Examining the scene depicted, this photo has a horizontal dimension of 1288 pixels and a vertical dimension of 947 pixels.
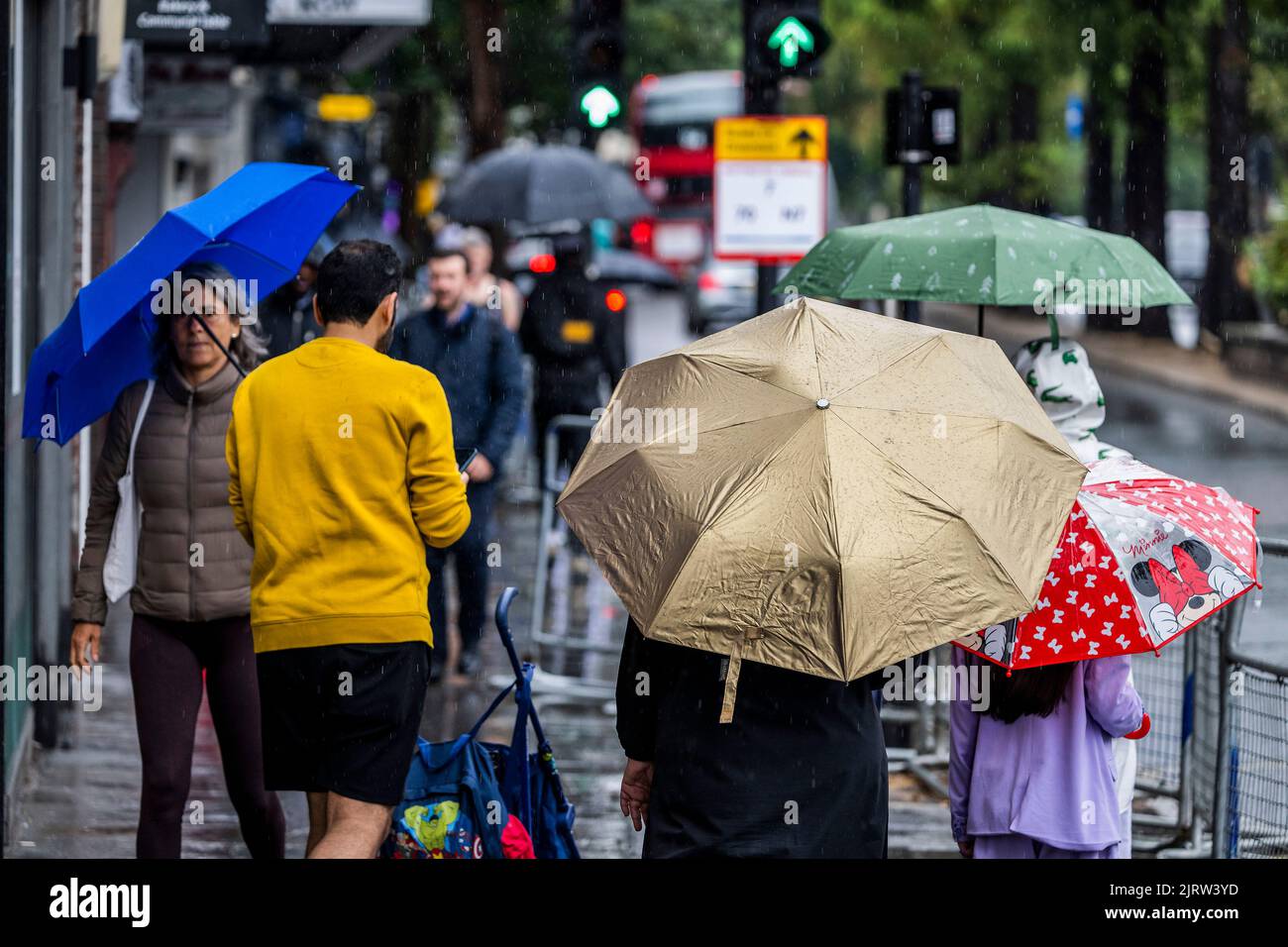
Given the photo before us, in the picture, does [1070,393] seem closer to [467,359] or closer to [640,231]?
[467,359]

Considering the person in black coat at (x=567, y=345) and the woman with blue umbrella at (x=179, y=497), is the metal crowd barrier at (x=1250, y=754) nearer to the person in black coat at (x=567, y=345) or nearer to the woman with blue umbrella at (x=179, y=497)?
the woman with blue umbrella at (x=179, y=497)

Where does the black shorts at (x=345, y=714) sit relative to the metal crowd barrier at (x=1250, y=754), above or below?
above

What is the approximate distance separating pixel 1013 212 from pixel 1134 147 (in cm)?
2700

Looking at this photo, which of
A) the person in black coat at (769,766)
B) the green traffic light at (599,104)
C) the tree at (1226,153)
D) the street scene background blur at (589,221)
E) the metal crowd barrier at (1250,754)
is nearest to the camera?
the person in black coat at (769,766)

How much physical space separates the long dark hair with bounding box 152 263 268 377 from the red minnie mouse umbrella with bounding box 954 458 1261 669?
7.90 ft

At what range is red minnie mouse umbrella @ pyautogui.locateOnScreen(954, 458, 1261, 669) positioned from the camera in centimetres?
429

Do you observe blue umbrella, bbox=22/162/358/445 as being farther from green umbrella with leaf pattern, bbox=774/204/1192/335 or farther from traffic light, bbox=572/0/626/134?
traffic light, bbox=572/0/626/134

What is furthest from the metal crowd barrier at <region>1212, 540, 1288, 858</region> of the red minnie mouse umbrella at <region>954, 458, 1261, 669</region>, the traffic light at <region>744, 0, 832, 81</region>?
the traffic light at <region>744, 0, 832, 81</region>

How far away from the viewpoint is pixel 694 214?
47219 millimetres

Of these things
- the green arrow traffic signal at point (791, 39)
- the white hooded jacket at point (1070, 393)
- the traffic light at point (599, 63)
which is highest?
the traffic light at point (599, 63)

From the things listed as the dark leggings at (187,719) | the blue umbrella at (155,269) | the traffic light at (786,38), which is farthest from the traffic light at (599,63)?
the dark leggings at (187,719)

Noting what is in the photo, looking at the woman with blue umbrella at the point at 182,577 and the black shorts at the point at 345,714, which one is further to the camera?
the woman with blue umbrella at the point at 182,577

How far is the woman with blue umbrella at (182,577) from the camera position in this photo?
5406 mm

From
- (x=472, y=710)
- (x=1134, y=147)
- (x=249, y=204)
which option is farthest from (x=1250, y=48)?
(x=249, y=204)
